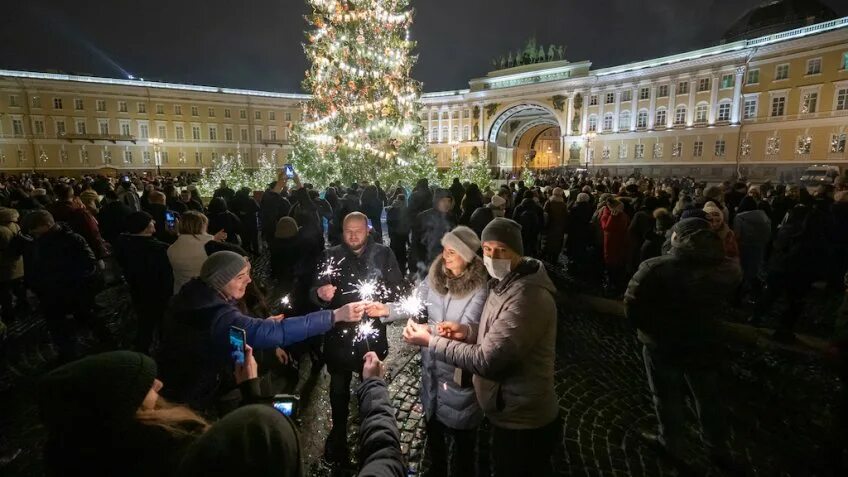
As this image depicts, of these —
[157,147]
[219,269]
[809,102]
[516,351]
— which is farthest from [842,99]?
[157,147]

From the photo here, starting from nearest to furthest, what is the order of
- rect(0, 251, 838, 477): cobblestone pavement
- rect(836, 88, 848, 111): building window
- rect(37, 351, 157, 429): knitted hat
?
1. rect(37, 351, 157, 429): knitted hat
2. rect(0, 251, 838, 477): cobblestone pavement
3. rect(836, 88, 848, 111): building window

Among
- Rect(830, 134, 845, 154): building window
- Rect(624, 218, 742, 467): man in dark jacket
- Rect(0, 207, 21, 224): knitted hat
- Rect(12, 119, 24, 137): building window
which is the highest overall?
Rect(12, 119, 24, 137): building window

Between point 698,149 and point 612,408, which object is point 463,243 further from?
point 698,149

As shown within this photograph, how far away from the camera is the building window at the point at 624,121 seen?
1953 inches

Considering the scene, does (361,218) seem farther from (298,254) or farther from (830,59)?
(830,59)

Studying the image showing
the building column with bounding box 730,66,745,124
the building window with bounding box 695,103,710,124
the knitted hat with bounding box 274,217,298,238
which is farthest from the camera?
the building window with bounding box 695,103,710,124

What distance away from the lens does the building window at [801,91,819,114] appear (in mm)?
37000

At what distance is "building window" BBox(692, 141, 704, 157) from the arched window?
291 centimetres

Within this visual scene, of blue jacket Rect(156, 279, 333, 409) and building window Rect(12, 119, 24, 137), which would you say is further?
building window Rect(12, 119, 24, 137)

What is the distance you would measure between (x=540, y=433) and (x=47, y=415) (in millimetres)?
2151

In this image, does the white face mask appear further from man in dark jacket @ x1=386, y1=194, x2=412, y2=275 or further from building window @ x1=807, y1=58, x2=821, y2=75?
building window @ x1=807, y1=58, x2=821, y2=75

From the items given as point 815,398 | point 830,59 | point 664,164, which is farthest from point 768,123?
point 815,398

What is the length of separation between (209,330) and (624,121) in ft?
183

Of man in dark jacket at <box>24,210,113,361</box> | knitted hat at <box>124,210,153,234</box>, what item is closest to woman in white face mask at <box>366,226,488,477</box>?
knitted hat at <box>124,210,153,234</box>
